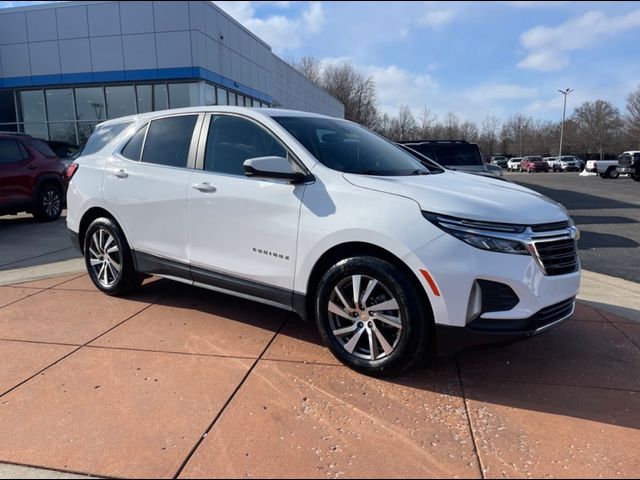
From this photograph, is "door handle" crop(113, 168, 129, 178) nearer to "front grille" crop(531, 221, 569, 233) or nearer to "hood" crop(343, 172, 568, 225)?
"hood" crop(343, 172, 568, 225)

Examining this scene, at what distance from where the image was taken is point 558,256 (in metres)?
3.15

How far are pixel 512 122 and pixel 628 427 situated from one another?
108565 millimetres

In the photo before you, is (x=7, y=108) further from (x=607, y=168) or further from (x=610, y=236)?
(x=607, y=168)

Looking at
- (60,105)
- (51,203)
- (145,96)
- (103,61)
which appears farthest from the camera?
(60,105)

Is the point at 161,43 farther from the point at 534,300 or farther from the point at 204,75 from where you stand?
the point at 534,300

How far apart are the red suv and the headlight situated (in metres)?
9.83

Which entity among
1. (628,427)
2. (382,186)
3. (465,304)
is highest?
(382,186)

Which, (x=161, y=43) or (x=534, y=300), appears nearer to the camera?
(x=534, y=300)

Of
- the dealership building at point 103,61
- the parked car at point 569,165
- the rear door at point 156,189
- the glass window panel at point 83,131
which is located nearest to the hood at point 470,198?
the rear door at point 156,189

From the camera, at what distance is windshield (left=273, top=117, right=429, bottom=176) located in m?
3.73

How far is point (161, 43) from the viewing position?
1780 cm

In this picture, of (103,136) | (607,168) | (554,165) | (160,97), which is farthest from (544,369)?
(554,165)

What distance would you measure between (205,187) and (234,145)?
1.42 feet

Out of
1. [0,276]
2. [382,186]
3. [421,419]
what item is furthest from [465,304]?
[0,276]
